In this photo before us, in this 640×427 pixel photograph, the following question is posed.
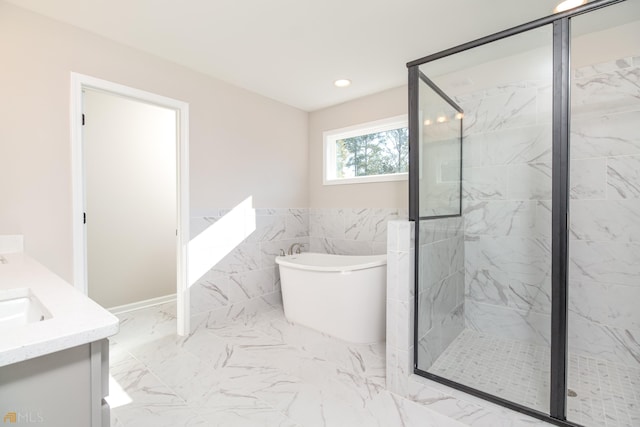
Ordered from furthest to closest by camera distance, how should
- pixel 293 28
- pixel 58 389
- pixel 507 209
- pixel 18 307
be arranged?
pixel 507 209
pixel 293 28
pixel 18 307
pixel 58 389

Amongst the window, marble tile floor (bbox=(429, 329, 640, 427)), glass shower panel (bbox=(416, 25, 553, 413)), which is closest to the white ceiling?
glass shower panel (bbox=(416, 25, 553, 413))

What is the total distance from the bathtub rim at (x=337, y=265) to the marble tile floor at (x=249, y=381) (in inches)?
24.1

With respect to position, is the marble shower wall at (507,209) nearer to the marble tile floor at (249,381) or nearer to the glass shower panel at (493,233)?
the glass shower panel at (493,233)

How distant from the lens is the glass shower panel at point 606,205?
2.10 m

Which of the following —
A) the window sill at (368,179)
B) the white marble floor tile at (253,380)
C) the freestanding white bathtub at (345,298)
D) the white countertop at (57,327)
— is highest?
the window sill at (368,179)

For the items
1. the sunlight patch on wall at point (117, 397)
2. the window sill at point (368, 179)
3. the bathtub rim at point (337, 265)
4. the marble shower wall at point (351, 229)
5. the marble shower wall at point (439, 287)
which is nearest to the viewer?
the sunlight patch on wall at point (117, 397)

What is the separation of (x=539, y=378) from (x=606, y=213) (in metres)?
1.28

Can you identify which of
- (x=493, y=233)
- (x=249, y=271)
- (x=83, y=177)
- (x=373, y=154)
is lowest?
(x=249, y=271)

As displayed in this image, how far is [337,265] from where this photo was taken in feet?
11.1

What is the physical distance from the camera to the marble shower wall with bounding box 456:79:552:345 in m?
2.43

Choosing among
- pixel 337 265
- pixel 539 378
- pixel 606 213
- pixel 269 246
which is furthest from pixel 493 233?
pixel 269 246

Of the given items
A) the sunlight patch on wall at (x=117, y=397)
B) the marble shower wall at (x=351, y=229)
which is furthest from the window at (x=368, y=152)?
the sunlight patch on wall at (x=117, y=397)

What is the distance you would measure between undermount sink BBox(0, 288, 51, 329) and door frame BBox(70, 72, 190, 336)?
51.7 inches

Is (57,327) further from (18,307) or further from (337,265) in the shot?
(337,265)
